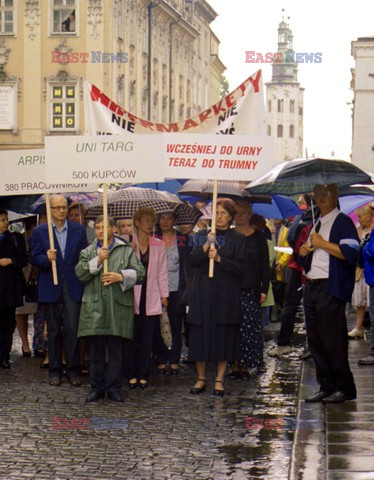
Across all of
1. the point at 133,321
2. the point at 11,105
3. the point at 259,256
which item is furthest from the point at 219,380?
the point at 11,105

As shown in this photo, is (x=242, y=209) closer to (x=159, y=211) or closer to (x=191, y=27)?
(x=159, y=211)

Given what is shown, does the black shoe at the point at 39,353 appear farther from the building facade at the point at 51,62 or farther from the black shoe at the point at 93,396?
the building facade at the point at 51,62

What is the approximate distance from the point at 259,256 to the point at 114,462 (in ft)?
17.2

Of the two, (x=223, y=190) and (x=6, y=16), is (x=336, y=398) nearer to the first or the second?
(x=223, y=190)

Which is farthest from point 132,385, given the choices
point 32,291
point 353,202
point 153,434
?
point 353,202

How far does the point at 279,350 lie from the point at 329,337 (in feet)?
14.1

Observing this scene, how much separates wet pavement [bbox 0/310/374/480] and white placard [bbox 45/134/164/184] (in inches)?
81.4

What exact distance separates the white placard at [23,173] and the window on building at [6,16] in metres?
37.3

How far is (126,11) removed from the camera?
52.6 metres

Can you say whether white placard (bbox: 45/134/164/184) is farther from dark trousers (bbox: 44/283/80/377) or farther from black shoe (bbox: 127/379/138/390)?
black shoe (bbox: 127/379/138/390)

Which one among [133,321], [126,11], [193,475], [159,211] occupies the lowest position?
[193,475]

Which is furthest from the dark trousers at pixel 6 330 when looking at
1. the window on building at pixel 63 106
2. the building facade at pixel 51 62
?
the window on building at pixel 63 106

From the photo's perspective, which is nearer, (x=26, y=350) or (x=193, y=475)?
(x=193, y=475)

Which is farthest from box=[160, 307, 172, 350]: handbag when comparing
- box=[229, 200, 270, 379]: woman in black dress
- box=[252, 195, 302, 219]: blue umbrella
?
box=[252, 195, 302, 219]: blue umbrella
